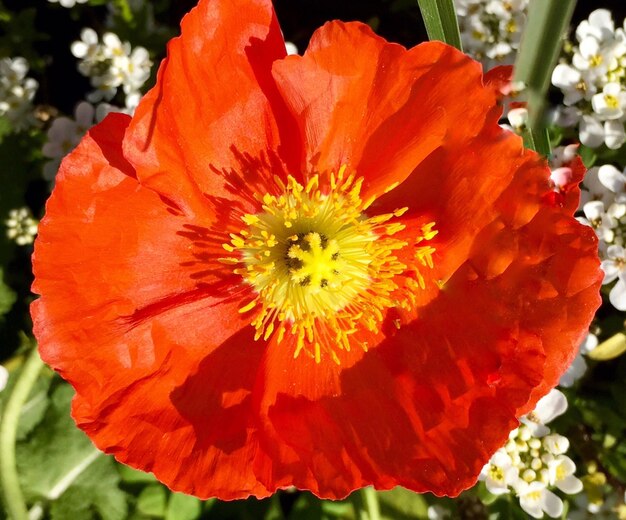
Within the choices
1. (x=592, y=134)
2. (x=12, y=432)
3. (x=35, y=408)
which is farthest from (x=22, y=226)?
(x=592, y=134)

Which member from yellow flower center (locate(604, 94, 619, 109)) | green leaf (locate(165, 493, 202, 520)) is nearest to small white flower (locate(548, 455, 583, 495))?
yellow flower center (locate(604, 94, 619, 109))

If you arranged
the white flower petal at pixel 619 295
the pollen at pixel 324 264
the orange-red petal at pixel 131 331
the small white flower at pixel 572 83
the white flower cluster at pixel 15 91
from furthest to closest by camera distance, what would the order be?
1. the white flower cluster at pixel 15 91
2. the small white flower at pixel 572 83
3. the white flower petal at pixel 619 295
4. the pollen at pixel 324 264
5. the orange-red petal at pixel 131 331

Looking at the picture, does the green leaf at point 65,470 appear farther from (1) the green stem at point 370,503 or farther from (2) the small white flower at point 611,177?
(2) the small white flower at point 611,177

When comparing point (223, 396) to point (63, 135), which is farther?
point (63, 135)

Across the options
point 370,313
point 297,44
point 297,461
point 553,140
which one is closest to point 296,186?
point 370,313

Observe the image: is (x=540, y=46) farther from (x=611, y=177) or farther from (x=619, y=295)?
(x=619, y=295)

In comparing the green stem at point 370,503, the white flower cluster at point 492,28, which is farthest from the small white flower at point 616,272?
the green stem at point 370,503

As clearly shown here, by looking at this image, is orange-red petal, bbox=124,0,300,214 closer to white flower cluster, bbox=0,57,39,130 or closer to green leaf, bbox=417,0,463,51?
green leaf, bbox=417,0,463,51
